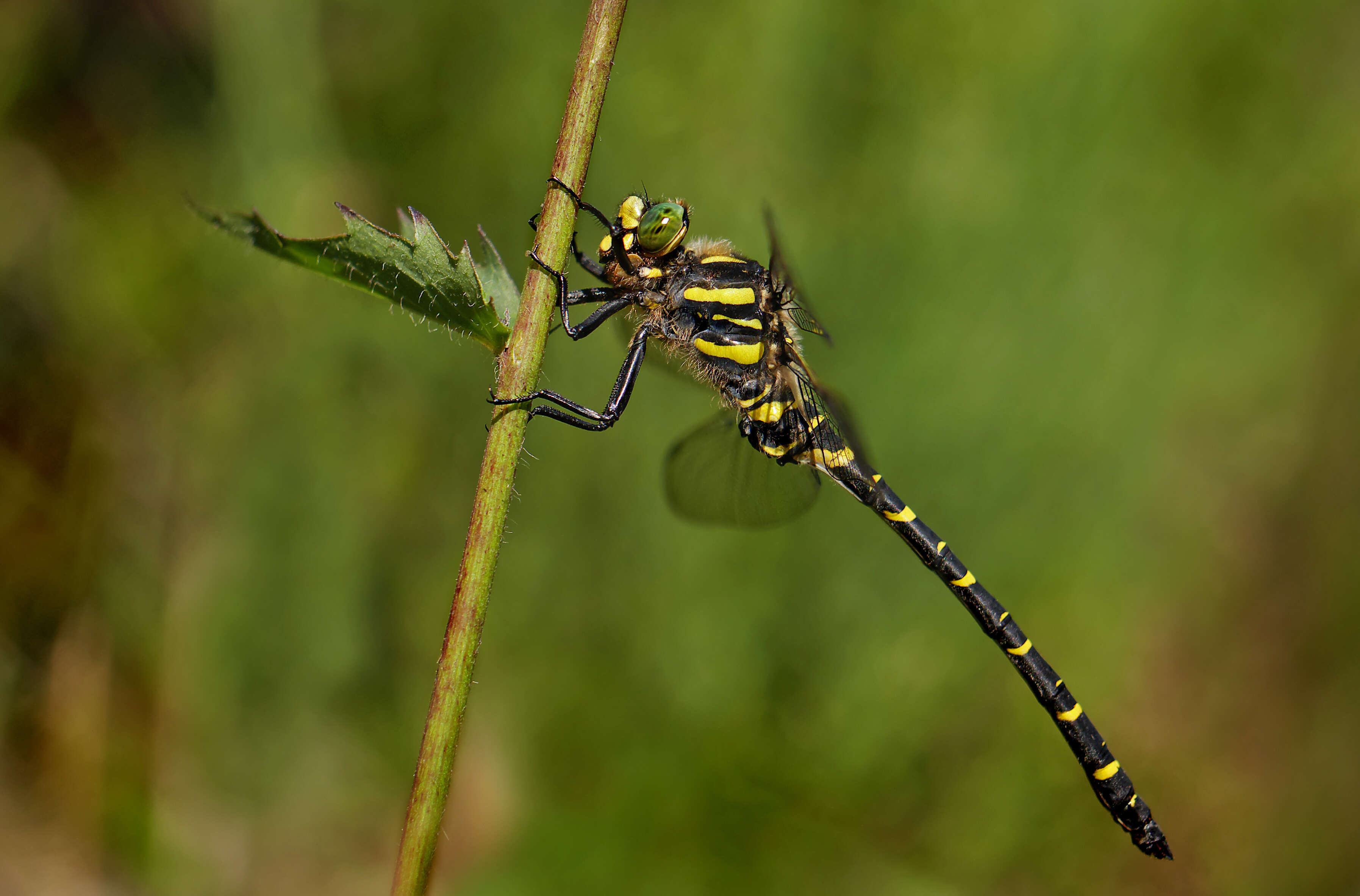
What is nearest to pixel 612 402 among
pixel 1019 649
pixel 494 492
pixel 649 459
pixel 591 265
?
pixel 591 265

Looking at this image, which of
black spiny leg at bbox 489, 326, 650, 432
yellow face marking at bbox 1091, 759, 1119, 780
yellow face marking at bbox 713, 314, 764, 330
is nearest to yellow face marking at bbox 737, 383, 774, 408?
yellow face marking at bbox 713, 314, 764, 330

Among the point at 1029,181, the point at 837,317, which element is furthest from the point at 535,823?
the point at 1029,181

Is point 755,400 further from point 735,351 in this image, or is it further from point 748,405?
point 735,351

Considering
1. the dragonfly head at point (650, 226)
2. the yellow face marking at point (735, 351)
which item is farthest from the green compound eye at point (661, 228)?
the yellow face marking at point (735, 351)

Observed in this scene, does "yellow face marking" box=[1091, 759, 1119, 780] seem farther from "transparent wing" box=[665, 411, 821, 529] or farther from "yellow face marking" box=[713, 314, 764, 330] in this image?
"yellow face marking" box=[713, 314, 764, 330]

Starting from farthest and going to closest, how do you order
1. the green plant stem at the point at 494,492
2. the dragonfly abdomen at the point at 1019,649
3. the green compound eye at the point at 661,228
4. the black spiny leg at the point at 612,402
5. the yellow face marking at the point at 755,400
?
the dragonfly abdomen at the point at 1019,649 → the yellow face marking at the point at 755,400 → the green compound eye at the point at 661,228 → the black spiny leg at the point at 612,402 → the green plant stem at the point at 494,492

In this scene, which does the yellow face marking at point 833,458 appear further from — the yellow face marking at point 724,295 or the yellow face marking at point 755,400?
the yellow face marking at point 724,295

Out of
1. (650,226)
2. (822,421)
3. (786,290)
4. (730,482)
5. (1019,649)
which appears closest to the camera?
(650,226)
